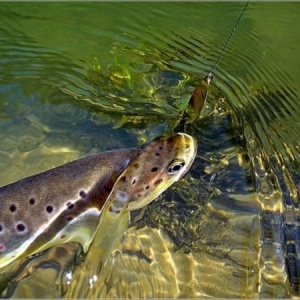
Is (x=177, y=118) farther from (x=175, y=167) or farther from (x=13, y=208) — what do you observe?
(x=13, y=208)

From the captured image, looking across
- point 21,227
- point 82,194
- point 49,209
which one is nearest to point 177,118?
point 82,194

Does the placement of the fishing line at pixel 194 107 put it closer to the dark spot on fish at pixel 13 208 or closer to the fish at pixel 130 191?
the fish at pixel 130 191

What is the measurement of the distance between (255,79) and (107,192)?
166cm

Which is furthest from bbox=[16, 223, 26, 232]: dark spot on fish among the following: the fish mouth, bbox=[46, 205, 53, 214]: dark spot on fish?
the fish mouth

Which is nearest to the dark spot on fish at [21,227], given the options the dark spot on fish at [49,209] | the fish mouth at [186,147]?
the dark spot on fish at [49,209]

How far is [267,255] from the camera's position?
2793 mm

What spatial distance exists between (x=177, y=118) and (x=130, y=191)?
3.14ft

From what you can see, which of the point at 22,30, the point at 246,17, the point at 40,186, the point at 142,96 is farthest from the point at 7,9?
the point at 40,186

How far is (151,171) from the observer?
2656mm

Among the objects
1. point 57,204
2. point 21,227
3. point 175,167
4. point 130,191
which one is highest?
point 175,167

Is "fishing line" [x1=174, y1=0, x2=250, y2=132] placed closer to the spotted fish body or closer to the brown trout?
the brown trout

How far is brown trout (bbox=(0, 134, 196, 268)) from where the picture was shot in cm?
252

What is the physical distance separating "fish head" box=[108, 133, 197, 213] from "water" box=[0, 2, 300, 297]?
0.26m

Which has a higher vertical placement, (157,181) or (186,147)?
(186,147)
